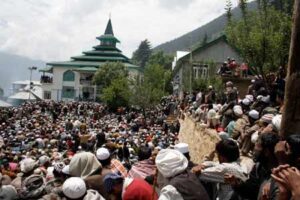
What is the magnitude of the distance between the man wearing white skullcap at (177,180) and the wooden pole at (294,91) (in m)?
1.49

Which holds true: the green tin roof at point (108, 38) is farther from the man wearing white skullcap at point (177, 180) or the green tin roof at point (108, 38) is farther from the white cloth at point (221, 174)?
the man wearing white skullcap at point (177, 180)

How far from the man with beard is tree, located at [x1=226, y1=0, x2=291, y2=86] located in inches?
365

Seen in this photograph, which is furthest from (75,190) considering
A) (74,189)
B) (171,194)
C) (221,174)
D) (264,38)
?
(264,38)

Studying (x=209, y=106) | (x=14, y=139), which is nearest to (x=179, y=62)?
(x=14, y=139)

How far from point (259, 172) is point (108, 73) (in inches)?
2202

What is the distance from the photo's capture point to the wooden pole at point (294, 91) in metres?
5.02

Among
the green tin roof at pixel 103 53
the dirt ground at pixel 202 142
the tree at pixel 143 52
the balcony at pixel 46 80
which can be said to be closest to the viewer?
the dirt ground at pixel 202 142

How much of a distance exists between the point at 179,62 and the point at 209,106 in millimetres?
30678

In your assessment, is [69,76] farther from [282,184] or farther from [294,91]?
[282,184]

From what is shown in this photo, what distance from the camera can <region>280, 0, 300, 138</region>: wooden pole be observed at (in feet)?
16.5

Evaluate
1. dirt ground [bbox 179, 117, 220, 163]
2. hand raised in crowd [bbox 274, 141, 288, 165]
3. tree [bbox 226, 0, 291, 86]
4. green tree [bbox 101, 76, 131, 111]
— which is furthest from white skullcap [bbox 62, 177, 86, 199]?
green tree [bbox 101, 76, 131, 111]

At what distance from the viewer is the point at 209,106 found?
15391 mm

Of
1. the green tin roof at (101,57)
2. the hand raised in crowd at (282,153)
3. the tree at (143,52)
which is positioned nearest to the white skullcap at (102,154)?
the hand raised in crowd at (282,153)

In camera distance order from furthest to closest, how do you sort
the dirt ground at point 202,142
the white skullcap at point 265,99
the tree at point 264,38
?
the tree at point 264,38, the dirt ground at point 202,142, the white skullcap at point 265,99
